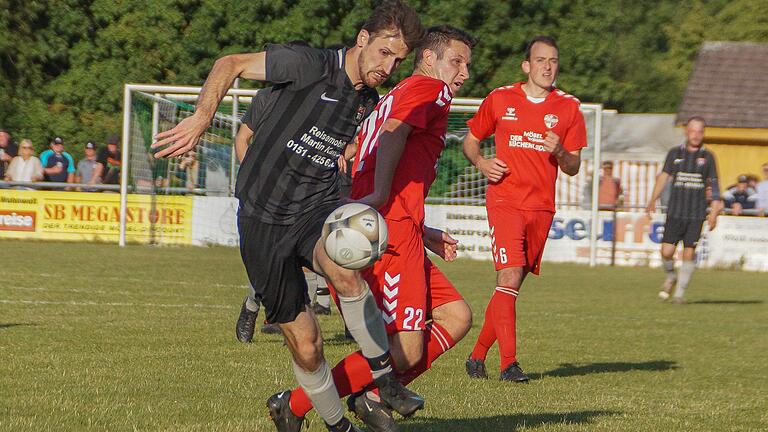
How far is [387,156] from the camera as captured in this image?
6.11m

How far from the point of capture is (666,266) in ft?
57.5

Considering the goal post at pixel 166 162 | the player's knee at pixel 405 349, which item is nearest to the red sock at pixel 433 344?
the player's knee at pixel 405 349

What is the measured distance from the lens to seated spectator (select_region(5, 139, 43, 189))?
83.9ft

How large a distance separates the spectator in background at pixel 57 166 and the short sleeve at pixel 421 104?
20.6 metres

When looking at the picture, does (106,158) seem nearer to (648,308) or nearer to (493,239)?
(648,308)

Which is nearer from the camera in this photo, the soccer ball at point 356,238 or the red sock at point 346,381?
the soccer ball at point 356,238

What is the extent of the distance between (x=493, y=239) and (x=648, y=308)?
24.8 feet

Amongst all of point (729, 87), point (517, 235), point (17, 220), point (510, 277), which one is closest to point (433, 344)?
point (510, 277)

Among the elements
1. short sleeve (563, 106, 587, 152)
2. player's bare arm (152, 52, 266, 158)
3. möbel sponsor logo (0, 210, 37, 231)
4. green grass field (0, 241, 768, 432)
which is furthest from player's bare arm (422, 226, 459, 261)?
möbel sponsor logo (0, 210, 37, 231)

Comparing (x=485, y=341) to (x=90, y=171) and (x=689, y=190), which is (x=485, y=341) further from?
(x=90, y=171)

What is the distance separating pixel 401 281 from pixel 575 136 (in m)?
3.00

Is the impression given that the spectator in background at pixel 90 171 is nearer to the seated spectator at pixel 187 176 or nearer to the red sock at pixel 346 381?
the seated spectator at pixel 187 176

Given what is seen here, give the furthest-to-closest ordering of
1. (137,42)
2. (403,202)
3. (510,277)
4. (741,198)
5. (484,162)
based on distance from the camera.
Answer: (137,42)
(741,198)
(484,162)
(510,277)
(403,202)

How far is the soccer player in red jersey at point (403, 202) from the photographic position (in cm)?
607
